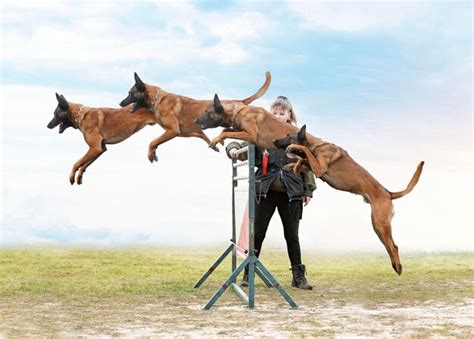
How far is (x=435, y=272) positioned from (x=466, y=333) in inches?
197

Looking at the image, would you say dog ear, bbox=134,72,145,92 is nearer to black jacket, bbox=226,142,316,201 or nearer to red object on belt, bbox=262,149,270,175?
red object on belt, bbox=262,149,270,175

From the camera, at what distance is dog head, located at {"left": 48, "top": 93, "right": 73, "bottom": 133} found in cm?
498

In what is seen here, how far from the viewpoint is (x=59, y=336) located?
244 inches

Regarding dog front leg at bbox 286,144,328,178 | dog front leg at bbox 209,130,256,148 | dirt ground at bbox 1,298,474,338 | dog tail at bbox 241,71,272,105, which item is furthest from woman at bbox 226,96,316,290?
dog tail at bbox 241,71,272,105

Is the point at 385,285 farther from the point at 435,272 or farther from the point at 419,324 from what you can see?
the point at 419,324

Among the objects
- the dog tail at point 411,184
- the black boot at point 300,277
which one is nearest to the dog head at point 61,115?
the dog tail at point 411,184

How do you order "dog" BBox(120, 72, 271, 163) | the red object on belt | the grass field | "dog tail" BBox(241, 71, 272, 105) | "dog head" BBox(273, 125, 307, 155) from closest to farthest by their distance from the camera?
"dog" BBox(120, 72, 271, 163)
"dog tail" BBox(241, 71, 272, 105)
"dog head" BBox(273, 125, 307, 155)
the grass field
the red object on belt

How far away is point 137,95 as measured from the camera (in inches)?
182

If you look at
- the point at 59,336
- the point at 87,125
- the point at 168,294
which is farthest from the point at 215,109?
the point at 168,294

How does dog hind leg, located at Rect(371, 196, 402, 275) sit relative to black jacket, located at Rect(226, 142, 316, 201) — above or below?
below

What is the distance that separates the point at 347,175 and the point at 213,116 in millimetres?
1592

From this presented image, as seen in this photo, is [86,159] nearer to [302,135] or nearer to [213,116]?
[213,116]

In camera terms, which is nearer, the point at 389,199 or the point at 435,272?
the point at 389,199

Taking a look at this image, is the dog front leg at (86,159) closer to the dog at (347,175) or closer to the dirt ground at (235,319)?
the dog at (347,175)
